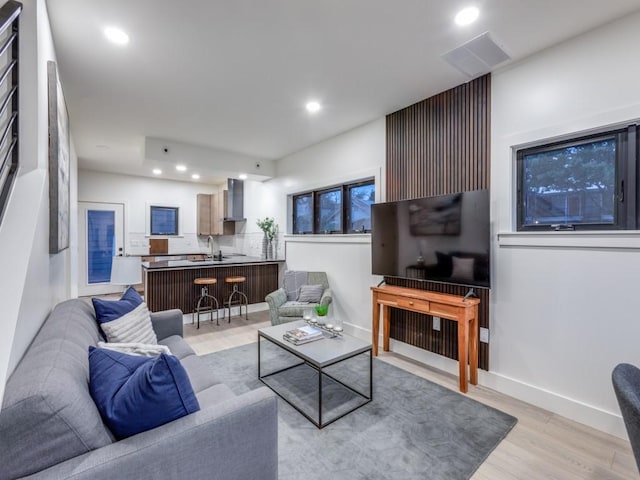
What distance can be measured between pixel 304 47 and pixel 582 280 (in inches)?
107

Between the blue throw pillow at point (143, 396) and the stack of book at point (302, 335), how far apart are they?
1349mm

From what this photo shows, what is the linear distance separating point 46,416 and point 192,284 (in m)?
4.07

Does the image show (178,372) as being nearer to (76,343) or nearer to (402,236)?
(76,343)

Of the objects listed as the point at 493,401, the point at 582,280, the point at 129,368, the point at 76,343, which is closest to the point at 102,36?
the point at 76,343

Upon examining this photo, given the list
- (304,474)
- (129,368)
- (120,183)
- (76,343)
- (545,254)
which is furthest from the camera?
(120,183)

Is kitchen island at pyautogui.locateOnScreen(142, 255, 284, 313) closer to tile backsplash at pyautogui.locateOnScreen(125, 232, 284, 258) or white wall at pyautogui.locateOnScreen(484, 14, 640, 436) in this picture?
tile backsplash at pyautogui.locateOnScreen(125, 232, 284, 258)

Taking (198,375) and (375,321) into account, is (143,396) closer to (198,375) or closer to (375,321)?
(198,375)

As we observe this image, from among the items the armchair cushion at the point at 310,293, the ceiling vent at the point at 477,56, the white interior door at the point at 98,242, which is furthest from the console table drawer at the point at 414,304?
the white interior door at the point at 98,242

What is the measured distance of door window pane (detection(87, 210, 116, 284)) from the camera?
657 centimetres

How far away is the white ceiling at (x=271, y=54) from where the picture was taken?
1994 mm

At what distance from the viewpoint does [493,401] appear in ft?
8.23

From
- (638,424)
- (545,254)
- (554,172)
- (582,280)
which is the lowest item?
(638,424)

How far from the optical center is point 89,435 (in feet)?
3.35

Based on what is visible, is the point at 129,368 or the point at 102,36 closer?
the point at 129,368
